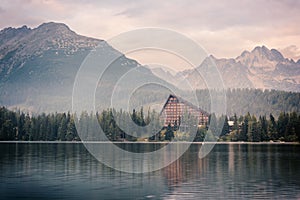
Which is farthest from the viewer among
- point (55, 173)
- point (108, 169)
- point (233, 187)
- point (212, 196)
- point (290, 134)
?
point (290, 134)

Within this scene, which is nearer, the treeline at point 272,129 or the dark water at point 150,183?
the dark water at point 150,183

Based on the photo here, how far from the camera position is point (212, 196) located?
132 feet

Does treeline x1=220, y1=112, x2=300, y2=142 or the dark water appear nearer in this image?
the dark water

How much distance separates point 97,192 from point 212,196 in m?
9.57

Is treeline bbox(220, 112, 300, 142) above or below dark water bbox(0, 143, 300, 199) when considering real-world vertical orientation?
above

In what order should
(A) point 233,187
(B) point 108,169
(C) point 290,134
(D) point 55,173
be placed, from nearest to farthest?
(A) point 233,187 < (D) point 55,173 < (B) point 108,169 < (C) point 290,134

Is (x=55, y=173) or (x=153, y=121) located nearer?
(x=55, y=173)

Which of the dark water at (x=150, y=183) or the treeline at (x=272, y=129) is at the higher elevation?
the treeline at (x=272, y=129)

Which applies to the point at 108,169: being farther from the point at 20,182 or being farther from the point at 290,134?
the point at 290,134

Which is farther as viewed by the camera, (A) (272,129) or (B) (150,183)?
(A) (272,129)

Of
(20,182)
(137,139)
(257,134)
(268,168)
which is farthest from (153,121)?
(20,182)

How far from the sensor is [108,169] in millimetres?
63562

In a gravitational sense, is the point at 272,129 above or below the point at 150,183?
above

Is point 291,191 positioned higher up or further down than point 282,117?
further down
